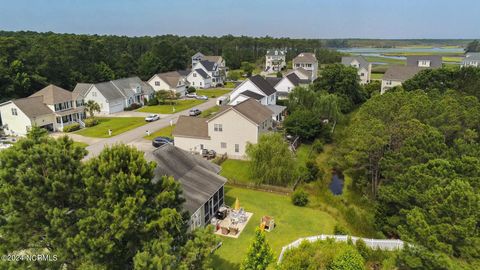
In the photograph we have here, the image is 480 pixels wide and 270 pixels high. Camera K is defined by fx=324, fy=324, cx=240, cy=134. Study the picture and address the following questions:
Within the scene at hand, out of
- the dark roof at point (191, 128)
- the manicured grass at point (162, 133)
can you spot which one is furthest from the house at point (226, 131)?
the manicured grass at point (162, 133)

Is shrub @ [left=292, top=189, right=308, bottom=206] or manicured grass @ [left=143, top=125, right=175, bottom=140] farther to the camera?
manicured grass @ [left=143, top=125, right=175, bottom=140]

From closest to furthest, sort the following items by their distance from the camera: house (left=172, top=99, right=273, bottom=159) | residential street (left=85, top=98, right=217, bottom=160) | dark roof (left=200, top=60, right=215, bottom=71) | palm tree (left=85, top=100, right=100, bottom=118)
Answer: house (left=172, top=99, right=273, bottom=159)
residential street (left=85, top=98, right=217, bottom=160)
palm tree (left=85, top=100, right=100, bottom=118)
dark roof (left=200, top=60, right=215, bottom=71)

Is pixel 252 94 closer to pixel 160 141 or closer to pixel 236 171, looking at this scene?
pixel 160 141

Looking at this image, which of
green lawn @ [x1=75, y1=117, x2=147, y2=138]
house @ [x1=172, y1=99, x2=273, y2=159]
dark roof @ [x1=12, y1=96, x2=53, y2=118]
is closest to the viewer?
house @ [x1=172, y1=99, x2=273, y2=159]

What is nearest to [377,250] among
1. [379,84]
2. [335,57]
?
[379,84]

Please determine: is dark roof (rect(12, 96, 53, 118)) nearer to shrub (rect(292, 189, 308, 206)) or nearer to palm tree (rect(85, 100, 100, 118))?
palm tree (rect(85, 100, 100, 118))

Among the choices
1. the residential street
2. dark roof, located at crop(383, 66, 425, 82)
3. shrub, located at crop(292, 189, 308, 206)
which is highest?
dark roof, located at crop(383, 66, 425, 82)

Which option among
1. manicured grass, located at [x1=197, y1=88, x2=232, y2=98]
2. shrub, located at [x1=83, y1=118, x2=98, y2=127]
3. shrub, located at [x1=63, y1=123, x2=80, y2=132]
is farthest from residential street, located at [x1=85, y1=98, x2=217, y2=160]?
manicured grass, located at [x1=197, y1=88, x2=232, y2=98]
